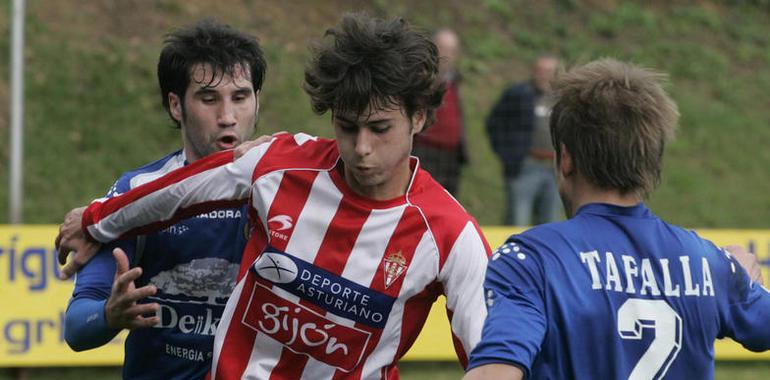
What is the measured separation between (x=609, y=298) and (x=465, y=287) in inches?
27.9

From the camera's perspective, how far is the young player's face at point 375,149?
325 cm

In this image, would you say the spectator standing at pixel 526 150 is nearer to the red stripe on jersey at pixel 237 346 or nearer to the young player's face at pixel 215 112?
the young player's face at pixel 215 112

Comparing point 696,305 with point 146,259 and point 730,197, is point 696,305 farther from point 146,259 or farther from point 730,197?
point 730,197

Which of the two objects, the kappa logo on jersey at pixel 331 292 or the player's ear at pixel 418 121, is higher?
the player's ear at pixel 418 121

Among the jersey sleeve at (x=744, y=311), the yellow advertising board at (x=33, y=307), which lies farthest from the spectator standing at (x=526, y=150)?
the jersey sleeve at (x=744, y=311)

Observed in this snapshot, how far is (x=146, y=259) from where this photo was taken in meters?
3.73

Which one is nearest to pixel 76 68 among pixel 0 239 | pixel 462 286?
pixel 0 239

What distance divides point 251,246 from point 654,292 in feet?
4.28

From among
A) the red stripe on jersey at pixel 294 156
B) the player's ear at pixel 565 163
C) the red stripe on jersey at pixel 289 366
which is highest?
the player's ear at pixel 565 163

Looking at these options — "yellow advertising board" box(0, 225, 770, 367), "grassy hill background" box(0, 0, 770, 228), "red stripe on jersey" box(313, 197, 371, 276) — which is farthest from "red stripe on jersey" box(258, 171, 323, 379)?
"grassy hill background" box(0, 0, 770, 228)

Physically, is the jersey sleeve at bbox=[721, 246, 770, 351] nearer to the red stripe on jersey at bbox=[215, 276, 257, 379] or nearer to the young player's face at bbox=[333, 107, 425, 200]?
the young player's face at bbox=[333, 107, 425, 200]

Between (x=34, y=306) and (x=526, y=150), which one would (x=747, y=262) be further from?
(x=526, y=150)

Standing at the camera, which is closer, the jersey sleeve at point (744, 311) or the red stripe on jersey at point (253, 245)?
the jersey sleeve at point (744, 311)

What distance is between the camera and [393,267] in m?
3.31
